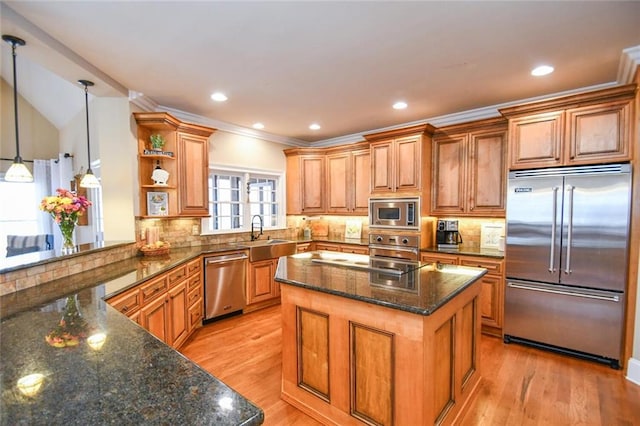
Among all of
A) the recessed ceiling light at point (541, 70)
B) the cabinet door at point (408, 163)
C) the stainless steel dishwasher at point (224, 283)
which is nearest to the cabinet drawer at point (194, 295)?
the stainless steel dishwasher at point (224, 283)

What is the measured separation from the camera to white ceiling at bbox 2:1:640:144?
1.90 meters

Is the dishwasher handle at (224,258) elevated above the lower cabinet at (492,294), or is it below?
above

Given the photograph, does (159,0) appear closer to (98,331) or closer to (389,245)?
(98,331)

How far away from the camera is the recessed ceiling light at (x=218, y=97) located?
3285mm

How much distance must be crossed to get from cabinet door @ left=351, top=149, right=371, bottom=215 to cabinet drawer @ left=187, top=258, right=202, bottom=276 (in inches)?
97.1

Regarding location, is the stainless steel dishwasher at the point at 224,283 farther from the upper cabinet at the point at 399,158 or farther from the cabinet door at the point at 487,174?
the cabinet door at the point at 487,174

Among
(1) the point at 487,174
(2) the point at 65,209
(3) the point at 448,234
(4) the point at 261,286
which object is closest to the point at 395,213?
(3) the point at 448,234

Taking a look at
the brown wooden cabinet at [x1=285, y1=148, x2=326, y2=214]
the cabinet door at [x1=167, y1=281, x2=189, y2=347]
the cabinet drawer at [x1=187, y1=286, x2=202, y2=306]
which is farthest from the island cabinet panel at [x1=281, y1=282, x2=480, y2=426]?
the brown wooden cabinet at [x1=285, y1=148, x2=326, y2=214]

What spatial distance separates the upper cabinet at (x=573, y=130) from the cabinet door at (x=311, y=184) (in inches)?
111

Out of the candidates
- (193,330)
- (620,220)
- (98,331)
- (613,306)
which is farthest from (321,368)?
(620,220)

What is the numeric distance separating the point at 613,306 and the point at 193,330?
4.13 metres

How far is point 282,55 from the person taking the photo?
2.47 m

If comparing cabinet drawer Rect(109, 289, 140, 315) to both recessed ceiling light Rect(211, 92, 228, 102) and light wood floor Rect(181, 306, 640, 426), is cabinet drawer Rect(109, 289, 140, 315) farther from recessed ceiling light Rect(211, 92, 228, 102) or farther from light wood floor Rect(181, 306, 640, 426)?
recessed ceiling light Rect(211, 92, 228, 102)

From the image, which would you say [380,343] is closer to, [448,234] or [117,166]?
[448,234]
